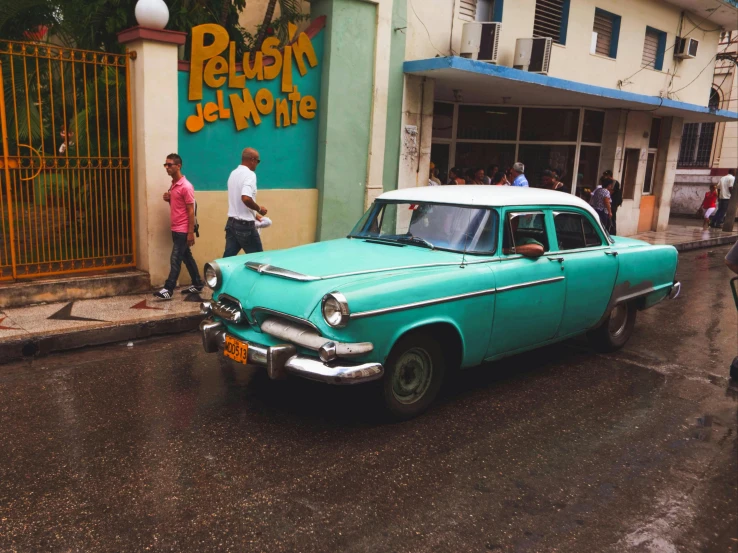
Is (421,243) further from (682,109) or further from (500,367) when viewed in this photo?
(682,109)

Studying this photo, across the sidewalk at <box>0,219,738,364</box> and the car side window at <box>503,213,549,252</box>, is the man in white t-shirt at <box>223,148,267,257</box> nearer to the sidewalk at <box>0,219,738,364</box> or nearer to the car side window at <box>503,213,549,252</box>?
the sidewalk at <box>0,219,738,364</box>

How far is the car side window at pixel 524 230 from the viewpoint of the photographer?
5.04 m

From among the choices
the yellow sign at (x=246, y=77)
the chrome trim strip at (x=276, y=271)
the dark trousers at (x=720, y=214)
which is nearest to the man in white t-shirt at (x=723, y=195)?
the dark trousers at (x=720, y=214)

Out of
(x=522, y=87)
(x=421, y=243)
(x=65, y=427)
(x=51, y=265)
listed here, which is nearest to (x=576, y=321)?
(x=421, y=243)

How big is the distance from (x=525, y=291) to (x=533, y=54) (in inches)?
345

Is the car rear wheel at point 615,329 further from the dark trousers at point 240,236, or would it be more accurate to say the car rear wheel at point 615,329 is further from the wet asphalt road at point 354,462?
the dark trousers at point 240,236

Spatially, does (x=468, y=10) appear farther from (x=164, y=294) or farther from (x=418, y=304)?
(x=418, y=304)

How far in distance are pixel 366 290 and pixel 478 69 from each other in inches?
290

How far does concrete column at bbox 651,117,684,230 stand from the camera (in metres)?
17.9

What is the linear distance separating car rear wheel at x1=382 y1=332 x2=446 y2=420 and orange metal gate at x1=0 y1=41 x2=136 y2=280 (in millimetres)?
4738

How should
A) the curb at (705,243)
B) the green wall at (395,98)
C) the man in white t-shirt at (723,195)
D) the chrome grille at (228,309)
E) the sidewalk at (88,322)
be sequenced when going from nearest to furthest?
the chrome grille at (228,309) < the sidewalk at (88,322) < the green wall at (395,98) < the curb at (705,243) < the man in white t-shirt at (723,195)

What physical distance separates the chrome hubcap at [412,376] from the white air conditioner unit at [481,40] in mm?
8525

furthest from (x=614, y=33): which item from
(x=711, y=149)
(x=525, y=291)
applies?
(x=525, y=291)

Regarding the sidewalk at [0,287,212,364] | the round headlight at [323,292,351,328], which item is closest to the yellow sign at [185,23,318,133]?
the sidewalk at [0,287,212,364]
